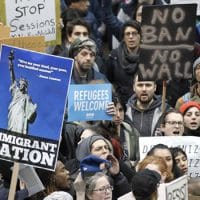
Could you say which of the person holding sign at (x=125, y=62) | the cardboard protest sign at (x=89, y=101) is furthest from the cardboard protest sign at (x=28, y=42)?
the person holding sign at (x=125, y=62)

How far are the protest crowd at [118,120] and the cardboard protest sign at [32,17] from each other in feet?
0.93

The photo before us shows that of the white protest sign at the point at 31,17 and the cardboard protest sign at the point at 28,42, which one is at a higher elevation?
the white protest sign at the point at 31,17

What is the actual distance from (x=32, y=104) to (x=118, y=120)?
8.33 feet

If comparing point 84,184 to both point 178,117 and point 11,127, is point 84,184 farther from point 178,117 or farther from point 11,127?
point 178,117

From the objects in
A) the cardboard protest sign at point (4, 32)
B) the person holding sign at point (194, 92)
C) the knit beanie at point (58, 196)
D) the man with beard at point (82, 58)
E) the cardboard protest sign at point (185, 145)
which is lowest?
the knit beanie at point (58, 196)

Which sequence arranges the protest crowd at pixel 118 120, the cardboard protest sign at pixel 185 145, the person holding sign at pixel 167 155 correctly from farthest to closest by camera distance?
the cardboard protest sign at pixel 185 145, the person holding sign at pixel 167 155, the protest crowd at pixel 118 120

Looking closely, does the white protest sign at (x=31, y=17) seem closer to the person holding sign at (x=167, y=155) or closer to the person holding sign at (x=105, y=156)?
the person holding sign at (x=105, y=156)

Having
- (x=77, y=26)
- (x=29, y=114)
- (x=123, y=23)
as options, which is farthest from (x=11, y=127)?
(x=123, y=23)

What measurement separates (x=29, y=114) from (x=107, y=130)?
8.30 ft

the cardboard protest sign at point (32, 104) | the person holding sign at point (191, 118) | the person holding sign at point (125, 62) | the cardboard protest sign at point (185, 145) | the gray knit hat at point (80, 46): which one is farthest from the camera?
the person holding sign at point (125, 62)

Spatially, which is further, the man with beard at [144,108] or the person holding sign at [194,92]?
the person holding sign at [194,92]

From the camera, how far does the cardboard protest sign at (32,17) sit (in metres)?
11.7

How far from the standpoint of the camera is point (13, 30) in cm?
1170

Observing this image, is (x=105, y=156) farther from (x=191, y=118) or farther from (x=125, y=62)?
(x=125, y=62)
